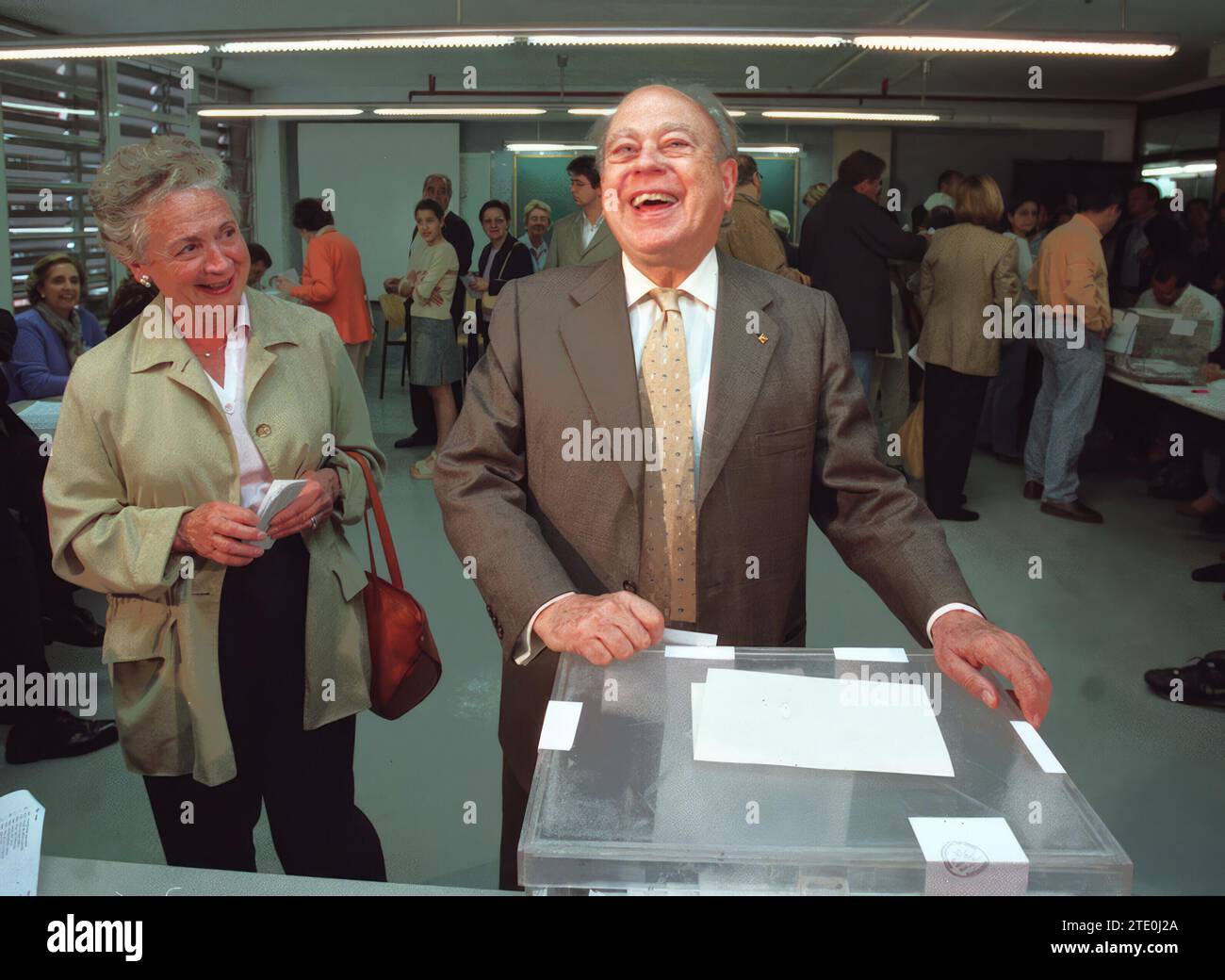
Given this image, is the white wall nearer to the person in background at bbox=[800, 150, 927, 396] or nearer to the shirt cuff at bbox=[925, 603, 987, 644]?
the person in background at bbox=[800, 150, 927, 396]

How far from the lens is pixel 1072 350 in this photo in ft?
19.7

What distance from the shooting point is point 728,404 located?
1.64 meters

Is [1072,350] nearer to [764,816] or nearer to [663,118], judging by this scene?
[663,118]

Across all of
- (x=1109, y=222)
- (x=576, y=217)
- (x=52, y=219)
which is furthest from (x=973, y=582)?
(x=52, y=219)

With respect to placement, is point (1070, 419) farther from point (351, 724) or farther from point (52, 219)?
point (52, 219)

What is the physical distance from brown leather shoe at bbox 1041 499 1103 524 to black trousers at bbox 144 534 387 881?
517 centimetres

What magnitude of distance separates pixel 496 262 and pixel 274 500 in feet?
19.4

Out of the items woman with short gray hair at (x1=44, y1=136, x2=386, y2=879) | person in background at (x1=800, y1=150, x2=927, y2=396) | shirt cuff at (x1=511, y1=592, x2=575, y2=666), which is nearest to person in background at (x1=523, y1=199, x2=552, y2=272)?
person in background at (x1=800, y1=150, x2=927, y2=396)

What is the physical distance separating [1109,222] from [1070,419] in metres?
1.07

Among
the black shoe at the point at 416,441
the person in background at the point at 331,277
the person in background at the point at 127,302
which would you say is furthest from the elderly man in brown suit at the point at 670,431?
the black shoe at the point at 416,441

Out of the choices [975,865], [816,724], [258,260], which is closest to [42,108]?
[258,260]

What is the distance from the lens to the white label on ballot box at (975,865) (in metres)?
0.90

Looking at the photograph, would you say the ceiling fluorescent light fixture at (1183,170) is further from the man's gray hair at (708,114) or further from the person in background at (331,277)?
the man's gray hair at (708,114)
